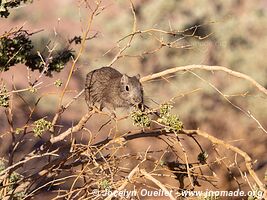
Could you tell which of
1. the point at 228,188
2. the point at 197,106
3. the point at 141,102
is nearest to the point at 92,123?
the point at 197,106

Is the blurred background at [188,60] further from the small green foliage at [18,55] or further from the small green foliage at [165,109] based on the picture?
the small green foliage at [165,109]

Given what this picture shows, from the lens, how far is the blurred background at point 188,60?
40.7 feet

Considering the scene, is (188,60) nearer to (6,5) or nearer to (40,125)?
(6,5)

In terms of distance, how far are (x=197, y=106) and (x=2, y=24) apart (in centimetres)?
545

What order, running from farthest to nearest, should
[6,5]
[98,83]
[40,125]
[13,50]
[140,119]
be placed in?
1. [98,83]
2. [13,50]
3. [6,5]
4. [40,125]
5. [140,119]

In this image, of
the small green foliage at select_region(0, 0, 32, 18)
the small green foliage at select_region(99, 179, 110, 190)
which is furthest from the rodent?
the small green foliage at select_region(0, 0, 32, 18)

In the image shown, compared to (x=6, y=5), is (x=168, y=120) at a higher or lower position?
lower

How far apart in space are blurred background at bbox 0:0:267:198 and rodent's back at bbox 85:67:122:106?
447cm

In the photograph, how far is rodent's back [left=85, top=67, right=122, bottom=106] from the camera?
23.4 feet

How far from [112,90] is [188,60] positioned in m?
6.45

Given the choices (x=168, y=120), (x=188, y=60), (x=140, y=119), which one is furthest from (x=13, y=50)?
(x=188, y=60)

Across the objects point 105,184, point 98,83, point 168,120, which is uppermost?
point 98,83

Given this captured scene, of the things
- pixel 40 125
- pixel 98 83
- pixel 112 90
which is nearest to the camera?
pixel 40 125

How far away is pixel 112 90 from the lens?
6848 mm
